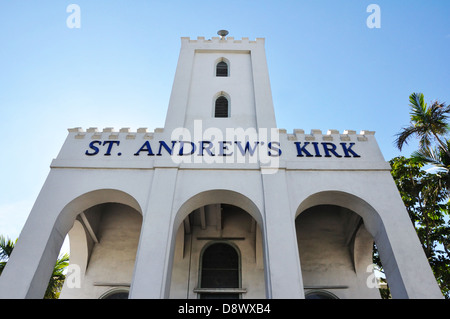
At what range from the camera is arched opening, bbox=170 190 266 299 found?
1227 centimetres

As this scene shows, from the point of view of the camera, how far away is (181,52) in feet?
54.2

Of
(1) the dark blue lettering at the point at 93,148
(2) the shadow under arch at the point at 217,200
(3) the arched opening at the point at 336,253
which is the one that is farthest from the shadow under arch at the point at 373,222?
(1) the dark blue lettering at the point at 93,148

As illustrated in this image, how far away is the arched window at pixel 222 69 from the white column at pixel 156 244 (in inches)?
290

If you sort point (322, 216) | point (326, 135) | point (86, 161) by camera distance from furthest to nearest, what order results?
point (322, 216) → point (326, 135) → point (86, 161)

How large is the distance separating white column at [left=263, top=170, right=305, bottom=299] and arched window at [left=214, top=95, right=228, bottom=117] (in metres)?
4.42

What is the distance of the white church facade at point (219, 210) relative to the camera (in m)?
8.89

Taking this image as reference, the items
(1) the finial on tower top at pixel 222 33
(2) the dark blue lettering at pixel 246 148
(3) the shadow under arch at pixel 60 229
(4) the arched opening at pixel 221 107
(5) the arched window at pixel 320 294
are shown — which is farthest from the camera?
(1) the finial on tower top at pixel 222 33

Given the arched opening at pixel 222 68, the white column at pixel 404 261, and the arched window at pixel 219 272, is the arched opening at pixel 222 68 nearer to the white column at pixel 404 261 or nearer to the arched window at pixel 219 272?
the arched window at pixel 219 272

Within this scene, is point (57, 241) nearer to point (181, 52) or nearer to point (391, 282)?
point (391, 282)

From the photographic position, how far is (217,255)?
43.9 feet

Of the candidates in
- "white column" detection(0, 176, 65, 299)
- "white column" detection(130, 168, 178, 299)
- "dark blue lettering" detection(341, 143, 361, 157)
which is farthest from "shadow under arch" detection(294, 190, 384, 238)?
"white column" detection(0, 176, 65, 299)
